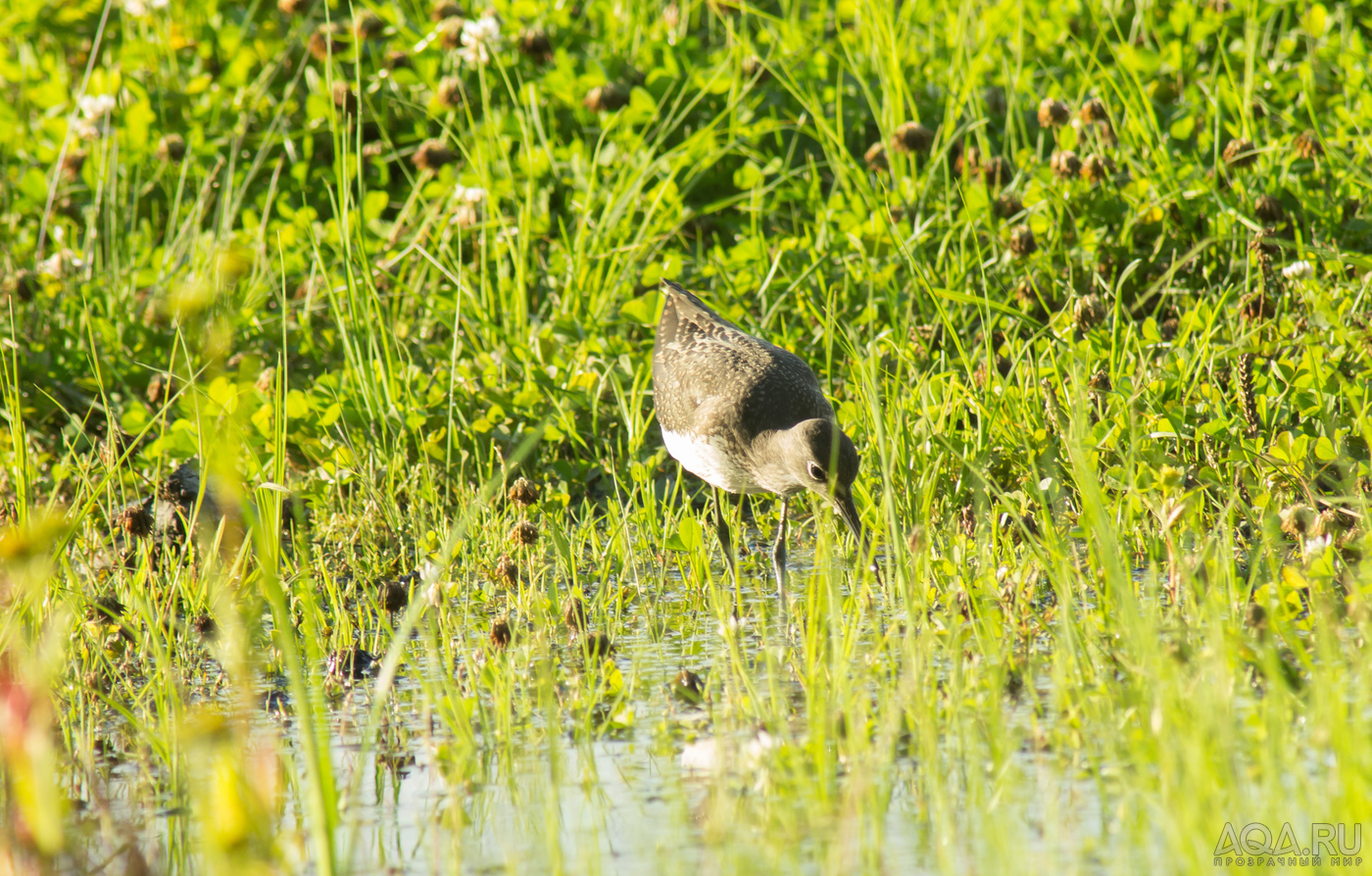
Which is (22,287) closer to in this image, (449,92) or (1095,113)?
(449,92)

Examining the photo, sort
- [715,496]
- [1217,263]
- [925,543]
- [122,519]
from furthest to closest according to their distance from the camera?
[1217,263] < [715,496] < [122,519] < [925,543]

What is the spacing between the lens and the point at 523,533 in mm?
4770

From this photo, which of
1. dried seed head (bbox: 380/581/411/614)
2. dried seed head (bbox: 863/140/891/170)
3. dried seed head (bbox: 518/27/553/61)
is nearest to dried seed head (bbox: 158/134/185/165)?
dried seed head (bbox: 518/27/553/61)

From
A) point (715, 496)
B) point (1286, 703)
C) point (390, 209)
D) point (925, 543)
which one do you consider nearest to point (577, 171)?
point (390, 209)

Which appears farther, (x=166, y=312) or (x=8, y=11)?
(x=8, y=11)

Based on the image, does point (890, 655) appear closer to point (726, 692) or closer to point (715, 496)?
point (726, 692)

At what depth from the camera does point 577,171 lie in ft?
23.2

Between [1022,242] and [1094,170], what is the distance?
480 millimetres

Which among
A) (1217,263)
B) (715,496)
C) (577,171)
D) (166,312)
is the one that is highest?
(577,171)

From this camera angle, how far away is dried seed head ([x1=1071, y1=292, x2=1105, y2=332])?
544cm

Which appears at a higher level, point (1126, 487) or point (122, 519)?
point (122, 519)

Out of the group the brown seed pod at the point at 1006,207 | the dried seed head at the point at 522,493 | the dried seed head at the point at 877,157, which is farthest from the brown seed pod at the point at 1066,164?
the dried seed head at the point at 522,493

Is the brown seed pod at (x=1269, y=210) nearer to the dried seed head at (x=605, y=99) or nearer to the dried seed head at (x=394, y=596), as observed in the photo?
the dried seed head at (x=605, y=99)

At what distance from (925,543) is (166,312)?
432cm
